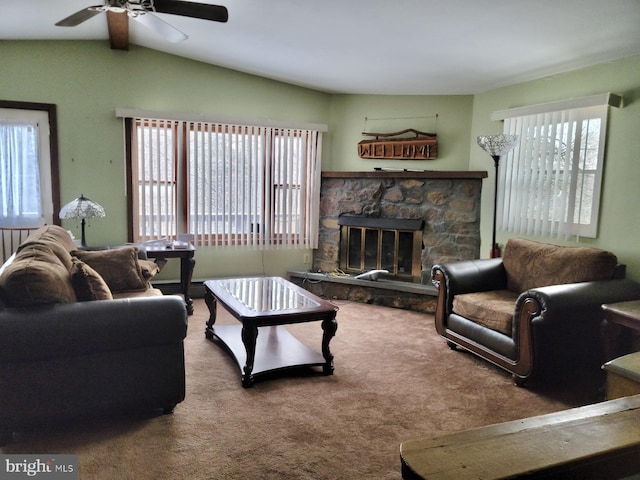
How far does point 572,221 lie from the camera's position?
12.1 ft

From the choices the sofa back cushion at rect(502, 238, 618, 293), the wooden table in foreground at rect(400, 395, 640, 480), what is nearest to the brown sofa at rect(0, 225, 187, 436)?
the wooden table in foreground at rect(400, 395, 640, 480)

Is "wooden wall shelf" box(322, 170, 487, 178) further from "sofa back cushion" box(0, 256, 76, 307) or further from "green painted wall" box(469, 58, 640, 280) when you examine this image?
"sofa back cushion" box(0, 256, 76, 307)

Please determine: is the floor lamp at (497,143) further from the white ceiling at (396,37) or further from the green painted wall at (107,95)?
the green painted wall at (107,95)

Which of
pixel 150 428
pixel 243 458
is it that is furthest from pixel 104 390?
pixel 243 458

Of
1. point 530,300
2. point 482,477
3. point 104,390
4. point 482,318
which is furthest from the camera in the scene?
point 482,318

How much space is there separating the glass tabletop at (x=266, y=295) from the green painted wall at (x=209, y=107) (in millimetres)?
1507

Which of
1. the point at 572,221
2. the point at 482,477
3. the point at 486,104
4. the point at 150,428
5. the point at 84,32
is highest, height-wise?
the point at 84,32

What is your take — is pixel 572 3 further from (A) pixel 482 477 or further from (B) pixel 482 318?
(A) pixel 482 477

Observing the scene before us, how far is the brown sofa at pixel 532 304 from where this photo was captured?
9.30ft

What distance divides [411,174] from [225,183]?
196cm

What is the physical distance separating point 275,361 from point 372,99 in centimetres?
325

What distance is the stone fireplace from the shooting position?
4.61 meters

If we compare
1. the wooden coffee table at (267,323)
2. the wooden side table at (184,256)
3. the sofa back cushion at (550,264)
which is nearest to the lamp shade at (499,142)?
the sofa back cushion at (550,264)

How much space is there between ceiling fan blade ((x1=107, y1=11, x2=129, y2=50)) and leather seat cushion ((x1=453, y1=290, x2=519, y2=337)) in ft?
11.5
